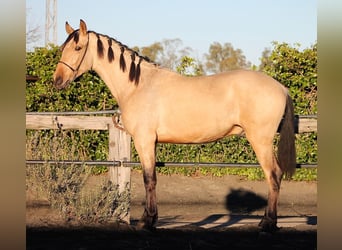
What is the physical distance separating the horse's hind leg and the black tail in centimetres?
10

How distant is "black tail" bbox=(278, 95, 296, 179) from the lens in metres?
5.16

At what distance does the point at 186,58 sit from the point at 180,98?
197 inches

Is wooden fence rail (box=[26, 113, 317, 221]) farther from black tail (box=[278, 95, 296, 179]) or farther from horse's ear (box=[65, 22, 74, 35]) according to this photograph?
horse's ear (box=[65, 22, 74, 35])

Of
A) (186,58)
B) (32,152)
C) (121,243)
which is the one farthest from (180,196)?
(121,243)

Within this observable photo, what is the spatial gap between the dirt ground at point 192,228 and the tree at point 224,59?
2474cm

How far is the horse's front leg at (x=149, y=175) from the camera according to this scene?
5.12 meters

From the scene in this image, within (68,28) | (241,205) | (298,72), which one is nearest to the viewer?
(68,28)

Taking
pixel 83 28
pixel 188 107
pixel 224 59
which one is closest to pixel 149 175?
pixel 188 107

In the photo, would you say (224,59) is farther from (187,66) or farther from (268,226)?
(268,226)

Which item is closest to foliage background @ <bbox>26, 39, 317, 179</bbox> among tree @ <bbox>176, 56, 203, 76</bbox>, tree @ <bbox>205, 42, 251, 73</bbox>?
tree @ <bbox>176, 56, 203, 76</bbox>

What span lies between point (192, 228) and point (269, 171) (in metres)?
0.99

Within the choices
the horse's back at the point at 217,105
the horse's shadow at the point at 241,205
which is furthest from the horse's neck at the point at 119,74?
the horse's shadow at the point at 241,205

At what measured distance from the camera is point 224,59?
116ft
